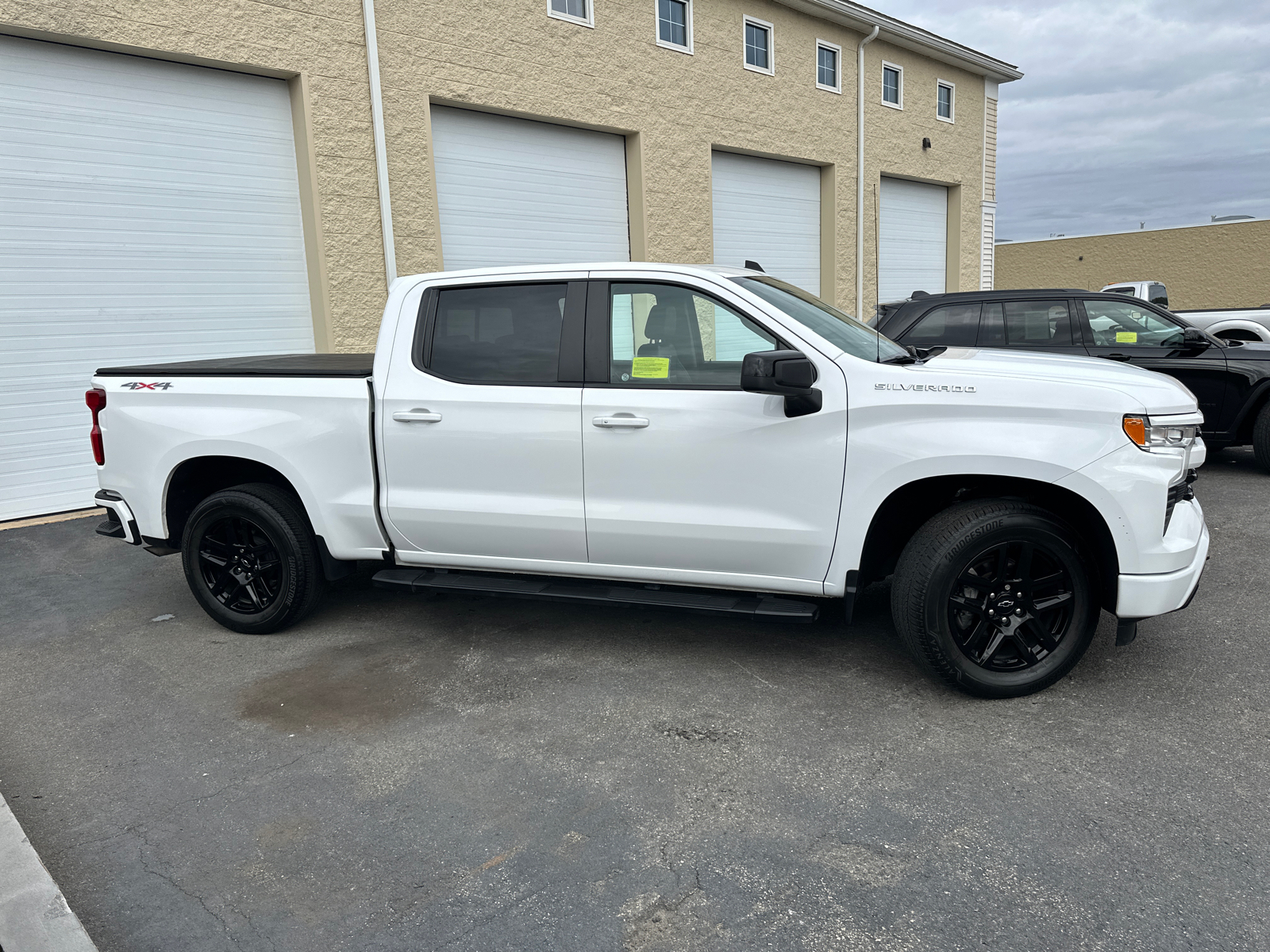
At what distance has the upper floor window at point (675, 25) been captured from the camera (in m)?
13.1

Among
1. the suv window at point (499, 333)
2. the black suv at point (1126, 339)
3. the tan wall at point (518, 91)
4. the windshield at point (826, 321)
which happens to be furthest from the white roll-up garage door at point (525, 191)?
the windshield at point (826, 321)

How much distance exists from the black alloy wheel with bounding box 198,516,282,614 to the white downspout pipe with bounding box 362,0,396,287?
→ 579 centimetres

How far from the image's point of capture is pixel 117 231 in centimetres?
857

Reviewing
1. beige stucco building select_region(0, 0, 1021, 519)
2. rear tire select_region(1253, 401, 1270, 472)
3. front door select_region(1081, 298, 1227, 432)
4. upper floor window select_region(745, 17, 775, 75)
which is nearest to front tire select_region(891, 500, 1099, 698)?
front door select_region(1081, 298, 1227, 432)

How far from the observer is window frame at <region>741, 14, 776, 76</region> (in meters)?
14.4

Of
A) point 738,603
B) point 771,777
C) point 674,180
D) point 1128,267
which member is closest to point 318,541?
point 738,603

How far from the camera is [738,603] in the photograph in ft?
13.1

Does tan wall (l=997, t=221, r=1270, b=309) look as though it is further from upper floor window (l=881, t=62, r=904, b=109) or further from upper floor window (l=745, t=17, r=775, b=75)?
upper floor window (l=745, t=17, r=775, b=75)

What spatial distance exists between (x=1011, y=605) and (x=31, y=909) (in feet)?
11.8

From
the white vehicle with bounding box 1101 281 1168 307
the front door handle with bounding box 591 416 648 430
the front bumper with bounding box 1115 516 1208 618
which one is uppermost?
the white vehicle with bounding box 1101 281 1168 307

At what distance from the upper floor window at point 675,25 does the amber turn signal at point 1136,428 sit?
11408 mm

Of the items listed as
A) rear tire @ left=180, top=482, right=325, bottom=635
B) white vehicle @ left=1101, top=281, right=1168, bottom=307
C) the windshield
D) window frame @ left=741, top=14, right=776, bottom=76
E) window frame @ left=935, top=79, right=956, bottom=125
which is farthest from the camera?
white vehicle @ left=1101, top=281, right=1168, bottom=307

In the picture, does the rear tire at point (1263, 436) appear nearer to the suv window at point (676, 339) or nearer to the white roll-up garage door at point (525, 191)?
the suv window at point (676, 339)

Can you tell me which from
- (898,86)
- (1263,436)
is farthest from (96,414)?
(898,86)
